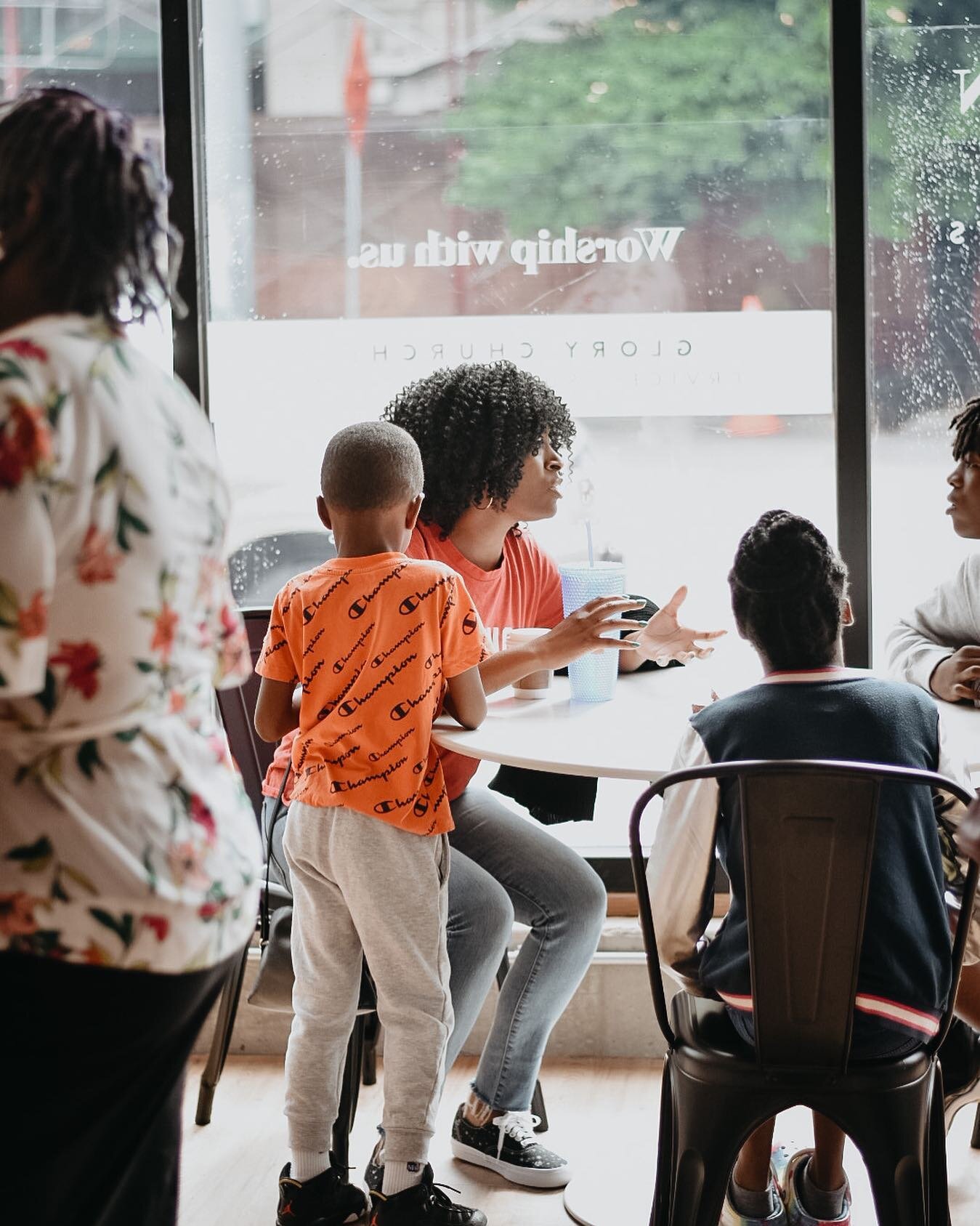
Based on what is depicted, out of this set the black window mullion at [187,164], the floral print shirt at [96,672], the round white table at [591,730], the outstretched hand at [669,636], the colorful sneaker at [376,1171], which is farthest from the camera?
the black window mullion at [187,164]

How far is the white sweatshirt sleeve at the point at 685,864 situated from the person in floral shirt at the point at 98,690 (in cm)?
63

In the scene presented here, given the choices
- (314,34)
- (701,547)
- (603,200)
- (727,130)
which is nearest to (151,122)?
(314,34)

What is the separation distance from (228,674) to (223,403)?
6.33 ft

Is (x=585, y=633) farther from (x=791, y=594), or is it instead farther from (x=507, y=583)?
(x=791, y=594)

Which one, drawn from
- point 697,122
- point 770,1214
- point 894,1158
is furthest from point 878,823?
point 697,122

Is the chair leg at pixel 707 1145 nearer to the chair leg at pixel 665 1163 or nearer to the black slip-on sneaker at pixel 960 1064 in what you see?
the chair leg at pixel 665 1163

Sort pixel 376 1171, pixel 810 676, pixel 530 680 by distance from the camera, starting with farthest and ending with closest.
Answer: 1. pixel 530 680
2. pixel 376 1171
3. pixel 810 676

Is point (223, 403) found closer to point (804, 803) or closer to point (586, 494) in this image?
point (586, 494)

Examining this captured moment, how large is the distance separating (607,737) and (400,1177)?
702 mm

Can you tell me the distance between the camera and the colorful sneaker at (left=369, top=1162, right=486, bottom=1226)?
1.95 m

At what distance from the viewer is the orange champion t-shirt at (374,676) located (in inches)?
75.2

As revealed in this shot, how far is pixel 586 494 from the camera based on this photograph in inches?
118

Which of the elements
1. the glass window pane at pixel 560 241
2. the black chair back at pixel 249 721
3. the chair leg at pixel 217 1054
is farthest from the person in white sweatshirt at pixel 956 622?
the chair leg at pixel 217 1054

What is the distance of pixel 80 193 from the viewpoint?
1132mm
